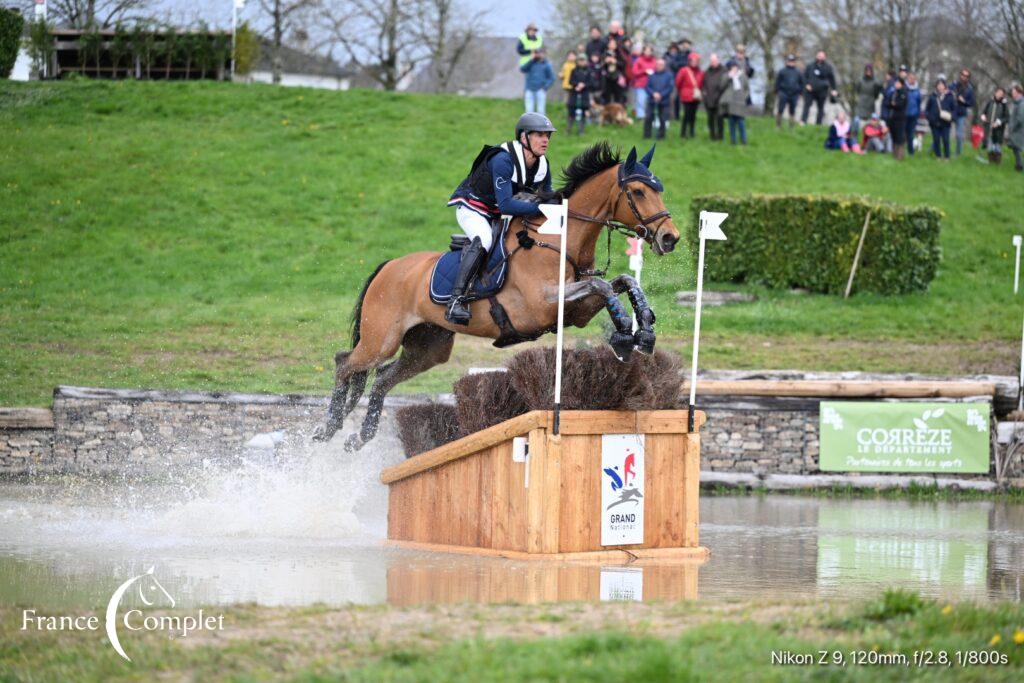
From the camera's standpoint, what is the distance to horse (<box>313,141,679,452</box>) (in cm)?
811

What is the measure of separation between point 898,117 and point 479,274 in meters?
18.5

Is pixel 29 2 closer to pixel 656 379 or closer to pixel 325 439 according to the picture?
pixel 325 439

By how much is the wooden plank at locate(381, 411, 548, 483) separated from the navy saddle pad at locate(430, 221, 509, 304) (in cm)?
112

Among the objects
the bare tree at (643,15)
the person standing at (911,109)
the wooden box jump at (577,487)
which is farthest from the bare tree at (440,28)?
the wooden box jump at (577,487)

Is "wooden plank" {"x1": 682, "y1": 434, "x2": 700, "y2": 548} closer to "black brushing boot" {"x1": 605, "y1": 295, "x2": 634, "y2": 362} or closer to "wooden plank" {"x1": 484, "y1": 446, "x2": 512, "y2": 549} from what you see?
"black brushing boot" {"x1": 605, "y1": 295, "x2": 634, "y2": 362}

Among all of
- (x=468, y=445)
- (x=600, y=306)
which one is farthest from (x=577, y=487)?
(x=600, y=306)

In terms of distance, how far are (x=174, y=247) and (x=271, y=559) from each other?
1402cm

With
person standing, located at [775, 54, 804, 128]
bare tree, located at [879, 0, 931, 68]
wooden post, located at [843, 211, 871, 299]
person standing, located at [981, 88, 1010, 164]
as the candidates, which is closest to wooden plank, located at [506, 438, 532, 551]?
wooden post, located at [843, 211, 871, 299]

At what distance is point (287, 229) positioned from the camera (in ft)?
71.8

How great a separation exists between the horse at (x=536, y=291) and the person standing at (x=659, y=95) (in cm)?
1429

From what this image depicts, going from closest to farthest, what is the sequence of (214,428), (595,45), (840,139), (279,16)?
(214,428) < (595,45) < (840,139) < (279,16)

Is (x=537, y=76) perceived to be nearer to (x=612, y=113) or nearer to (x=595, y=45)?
(x=595, y=45)

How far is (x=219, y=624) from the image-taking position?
5.18 metres

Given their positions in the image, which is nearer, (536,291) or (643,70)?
(536,291)
